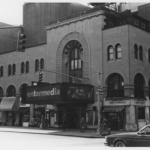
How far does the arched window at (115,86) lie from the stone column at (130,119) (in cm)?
210

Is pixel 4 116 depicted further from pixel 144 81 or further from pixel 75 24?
pixel 144 81

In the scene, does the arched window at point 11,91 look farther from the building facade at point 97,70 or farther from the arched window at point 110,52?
the arched window at point 110,52

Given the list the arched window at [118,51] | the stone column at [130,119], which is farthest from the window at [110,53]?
the stone column at [130,119]

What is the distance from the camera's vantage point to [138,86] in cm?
3641

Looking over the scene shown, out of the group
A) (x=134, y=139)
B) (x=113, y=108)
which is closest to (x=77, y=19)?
(x=113, y=108)

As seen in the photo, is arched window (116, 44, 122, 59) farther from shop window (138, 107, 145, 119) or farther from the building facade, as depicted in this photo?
shop window (138, 107, 145, 119)

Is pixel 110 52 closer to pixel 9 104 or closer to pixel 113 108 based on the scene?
pixel 113 108

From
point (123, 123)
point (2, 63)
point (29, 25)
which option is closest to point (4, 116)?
point (2, 63)

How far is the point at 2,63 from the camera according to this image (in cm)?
5238

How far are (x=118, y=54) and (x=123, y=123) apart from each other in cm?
855

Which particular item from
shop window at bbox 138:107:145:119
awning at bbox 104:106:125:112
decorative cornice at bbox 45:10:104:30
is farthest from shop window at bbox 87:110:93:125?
decorative cornice at bbox 45:10:104:30

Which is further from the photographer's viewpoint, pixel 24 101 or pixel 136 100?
pixel 24 101

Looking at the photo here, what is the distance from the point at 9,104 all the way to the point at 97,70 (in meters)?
18.3

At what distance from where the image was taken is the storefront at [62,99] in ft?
113
